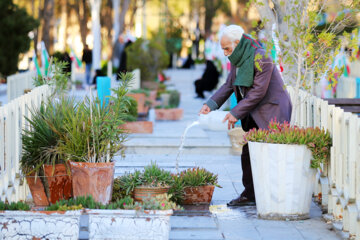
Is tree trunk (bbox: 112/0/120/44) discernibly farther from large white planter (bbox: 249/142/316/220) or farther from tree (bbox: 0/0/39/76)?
large white planter (bbox: 249/142/316/220)

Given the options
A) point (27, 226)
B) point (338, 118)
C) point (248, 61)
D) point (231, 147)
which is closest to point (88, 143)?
point (27, 226)

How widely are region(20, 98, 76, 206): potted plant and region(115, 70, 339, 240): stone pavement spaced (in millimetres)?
1141

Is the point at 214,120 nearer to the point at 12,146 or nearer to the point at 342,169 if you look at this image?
the point at 12,146

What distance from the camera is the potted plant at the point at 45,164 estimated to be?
7078mm

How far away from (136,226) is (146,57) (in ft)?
69.3

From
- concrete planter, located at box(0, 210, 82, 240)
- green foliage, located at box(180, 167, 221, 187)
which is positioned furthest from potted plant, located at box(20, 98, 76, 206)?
concrete planter, located at box(0, 210, 82, 240)

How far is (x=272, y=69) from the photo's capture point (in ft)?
24.5

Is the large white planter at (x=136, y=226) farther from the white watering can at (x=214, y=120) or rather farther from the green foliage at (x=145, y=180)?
the white watering can at (x=214, y=120)

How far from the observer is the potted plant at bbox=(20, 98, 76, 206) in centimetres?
708

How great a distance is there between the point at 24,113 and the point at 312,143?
290cm

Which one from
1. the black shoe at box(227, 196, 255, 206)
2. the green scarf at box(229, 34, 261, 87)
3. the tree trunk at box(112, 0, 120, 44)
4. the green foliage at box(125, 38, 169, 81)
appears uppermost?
the tree trunk at box(112, 0, 120, 44)

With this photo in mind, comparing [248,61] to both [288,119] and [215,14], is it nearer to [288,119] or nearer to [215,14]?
[288,119]

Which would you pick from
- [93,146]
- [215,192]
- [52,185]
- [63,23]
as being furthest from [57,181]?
[63,23]

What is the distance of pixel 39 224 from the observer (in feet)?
19.1
